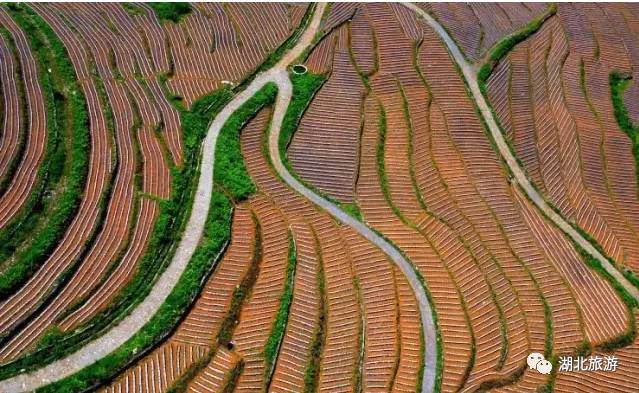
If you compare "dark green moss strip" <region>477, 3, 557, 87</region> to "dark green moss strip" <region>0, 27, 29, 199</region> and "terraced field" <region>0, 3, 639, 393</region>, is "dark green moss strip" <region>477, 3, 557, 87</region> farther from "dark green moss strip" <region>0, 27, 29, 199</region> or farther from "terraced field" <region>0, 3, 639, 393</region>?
"dark green moss strip" <region>0, 27, 29, 199</region>

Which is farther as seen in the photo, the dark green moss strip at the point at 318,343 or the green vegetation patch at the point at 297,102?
the green vegetation patch at the point at 297,102

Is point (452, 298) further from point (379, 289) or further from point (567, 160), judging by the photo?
point (567, 160)

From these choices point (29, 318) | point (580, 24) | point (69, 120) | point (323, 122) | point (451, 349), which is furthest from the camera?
point (580, 24)

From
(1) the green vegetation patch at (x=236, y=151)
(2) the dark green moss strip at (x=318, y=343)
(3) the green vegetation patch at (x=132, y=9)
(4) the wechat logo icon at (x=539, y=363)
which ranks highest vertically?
(3) the green vegetation patch at (x=132, y=9)

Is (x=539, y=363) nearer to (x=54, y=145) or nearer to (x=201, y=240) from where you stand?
(x=201, y=240)

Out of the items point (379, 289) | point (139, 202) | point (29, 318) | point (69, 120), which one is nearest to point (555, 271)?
point (379, 289)

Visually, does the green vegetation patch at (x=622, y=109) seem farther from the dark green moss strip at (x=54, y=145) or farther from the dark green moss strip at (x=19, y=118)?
the dark green moss strip at (x=19, y=118)

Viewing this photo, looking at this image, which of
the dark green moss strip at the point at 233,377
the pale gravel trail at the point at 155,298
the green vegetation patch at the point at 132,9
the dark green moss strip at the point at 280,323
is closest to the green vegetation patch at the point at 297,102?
the pale gravel trail at the point at 155,298
